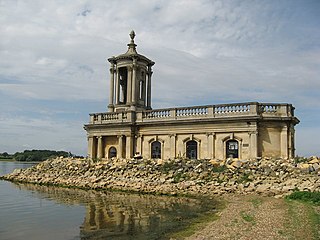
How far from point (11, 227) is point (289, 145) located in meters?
20.2

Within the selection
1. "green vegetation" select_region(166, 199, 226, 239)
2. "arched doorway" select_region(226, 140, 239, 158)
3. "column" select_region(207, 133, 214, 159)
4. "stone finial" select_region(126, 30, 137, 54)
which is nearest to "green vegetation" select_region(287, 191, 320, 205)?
"green vegetation" select_region(166, 199, 226, 239)

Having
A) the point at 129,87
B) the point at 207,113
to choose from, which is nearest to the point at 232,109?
the point at 207,113

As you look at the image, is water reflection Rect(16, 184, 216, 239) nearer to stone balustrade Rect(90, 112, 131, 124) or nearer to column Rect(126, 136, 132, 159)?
column Rect(126, 136, 132, 159)

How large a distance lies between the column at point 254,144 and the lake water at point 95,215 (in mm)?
7953

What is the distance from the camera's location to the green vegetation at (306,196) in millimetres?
17547

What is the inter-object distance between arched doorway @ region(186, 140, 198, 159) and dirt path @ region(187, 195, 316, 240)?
11.5m

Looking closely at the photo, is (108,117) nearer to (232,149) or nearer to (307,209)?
(232,149)

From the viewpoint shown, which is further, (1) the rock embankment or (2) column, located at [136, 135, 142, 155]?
(2) column, located at [136, 135, 142, 155]

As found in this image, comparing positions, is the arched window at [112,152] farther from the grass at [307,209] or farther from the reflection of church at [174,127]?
the grass at [307,209]

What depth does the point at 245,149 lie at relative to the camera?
2752 centimetres

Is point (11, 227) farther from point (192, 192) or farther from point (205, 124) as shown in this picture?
point (205, 124)

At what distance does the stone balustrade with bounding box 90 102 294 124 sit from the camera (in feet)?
89.5

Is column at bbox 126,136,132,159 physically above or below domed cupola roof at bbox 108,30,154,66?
below

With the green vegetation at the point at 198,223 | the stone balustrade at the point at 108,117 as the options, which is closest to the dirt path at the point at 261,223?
the green vegetation at the point at 198,223
